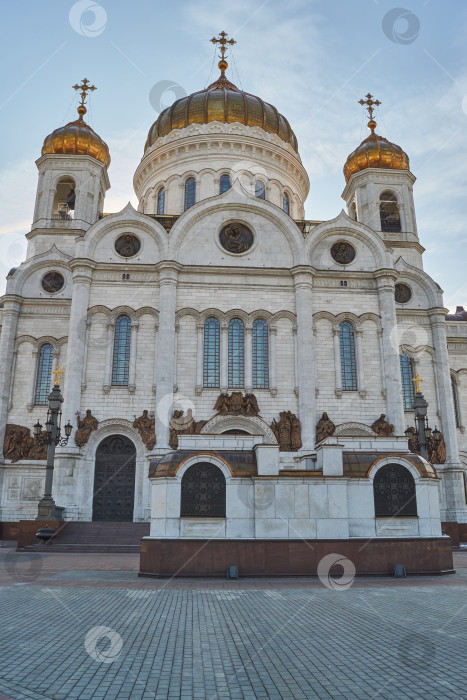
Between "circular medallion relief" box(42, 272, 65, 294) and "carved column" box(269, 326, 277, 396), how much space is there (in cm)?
1181

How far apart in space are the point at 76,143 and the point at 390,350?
2179 centimetres

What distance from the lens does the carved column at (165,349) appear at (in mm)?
26297

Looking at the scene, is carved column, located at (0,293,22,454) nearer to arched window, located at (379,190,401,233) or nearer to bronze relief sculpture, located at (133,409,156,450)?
bronze relief sculpture, located at (133,409,156,450)

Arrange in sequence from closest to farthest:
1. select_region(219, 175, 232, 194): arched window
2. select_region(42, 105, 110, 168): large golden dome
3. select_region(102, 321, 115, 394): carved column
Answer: select_region(102, 321, 115, 394): carved column < select_region(42, 105, 110, 168): large golden dome < select_region(219, 175, 232, 194): arched window

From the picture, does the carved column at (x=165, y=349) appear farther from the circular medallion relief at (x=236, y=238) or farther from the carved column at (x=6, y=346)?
the carved column at (x=6, y=346)

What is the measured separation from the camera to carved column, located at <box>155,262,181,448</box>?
26297mm

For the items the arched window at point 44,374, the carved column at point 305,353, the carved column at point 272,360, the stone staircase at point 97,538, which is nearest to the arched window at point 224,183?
the carved column at point 305,353

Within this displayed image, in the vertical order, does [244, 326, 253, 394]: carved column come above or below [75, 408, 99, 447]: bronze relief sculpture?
above

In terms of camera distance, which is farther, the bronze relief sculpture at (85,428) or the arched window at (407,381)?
the arched window at (407,381)

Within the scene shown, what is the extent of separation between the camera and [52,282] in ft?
104

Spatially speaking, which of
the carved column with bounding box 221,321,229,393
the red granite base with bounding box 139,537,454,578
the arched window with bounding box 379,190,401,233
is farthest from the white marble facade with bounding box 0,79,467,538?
the red granite base with bounding box 139,537,454,578

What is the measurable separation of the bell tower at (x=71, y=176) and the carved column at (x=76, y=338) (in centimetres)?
590

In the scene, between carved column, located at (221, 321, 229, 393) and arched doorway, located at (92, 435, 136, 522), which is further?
carved column, located at (221, 321, 229, 393)

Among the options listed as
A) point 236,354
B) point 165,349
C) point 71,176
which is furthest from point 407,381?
point 71,176
